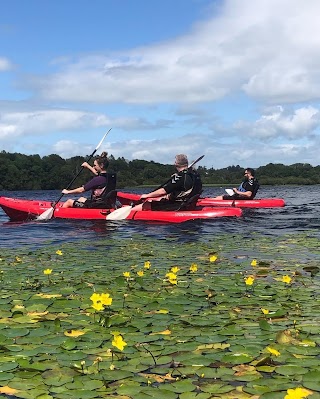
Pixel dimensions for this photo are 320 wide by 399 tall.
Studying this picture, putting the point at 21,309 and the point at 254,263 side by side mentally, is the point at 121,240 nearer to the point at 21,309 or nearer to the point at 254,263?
the point at 254,263

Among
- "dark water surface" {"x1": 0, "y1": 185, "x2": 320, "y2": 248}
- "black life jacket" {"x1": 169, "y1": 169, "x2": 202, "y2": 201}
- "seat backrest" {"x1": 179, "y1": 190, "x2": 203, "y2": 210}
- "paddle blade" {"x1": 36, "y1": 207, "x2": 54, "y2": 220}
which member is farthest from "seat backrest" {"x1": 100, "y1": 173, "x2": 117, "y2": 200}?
"seat backrest" {"x1": 179, "y1": 190, "x2": 203, "y2": 210}

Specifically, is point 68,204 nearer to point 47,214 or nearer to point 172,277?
point 47,214

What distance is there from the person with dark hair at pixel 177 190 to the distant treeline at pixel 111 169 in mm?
51871

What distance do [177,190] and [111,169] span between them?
2835 inches

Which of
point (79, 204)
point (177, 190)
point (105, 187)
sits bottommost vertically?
point (79, 204)

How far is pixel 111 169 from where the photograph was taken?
8438 centimetres

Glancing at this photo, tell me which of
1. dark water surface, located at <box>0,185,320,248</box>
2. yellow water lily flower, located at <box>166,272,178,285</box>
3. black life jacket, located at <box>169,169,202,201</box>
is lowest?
dark water surface, located at <box>0,185,320,248</box>

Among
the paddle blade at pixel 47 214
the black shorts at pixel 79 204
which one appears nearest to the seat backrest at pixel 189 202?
the black shorts at pixel 79 204

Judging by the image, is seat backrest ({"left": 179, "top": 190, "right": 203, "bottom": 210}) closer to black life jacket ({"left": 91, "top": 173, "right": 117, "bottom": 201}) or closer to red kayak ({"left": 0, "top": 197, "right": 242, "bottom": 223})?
red kayak ({"left": 0, "top": 197, "right": 242, "bottom": 223})

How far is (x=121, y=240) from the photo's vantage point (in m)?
10.0

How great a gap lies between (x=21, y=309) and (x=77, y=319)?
670 mm

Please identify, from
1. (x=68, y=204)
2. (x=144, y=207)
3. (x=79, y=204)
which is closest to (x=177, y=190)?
(x=144, y=207)

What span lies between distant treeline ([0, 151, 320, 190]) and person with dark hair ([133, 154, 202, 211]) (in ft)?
170

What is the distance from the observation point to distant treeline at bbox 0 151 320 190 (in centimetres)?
7131
